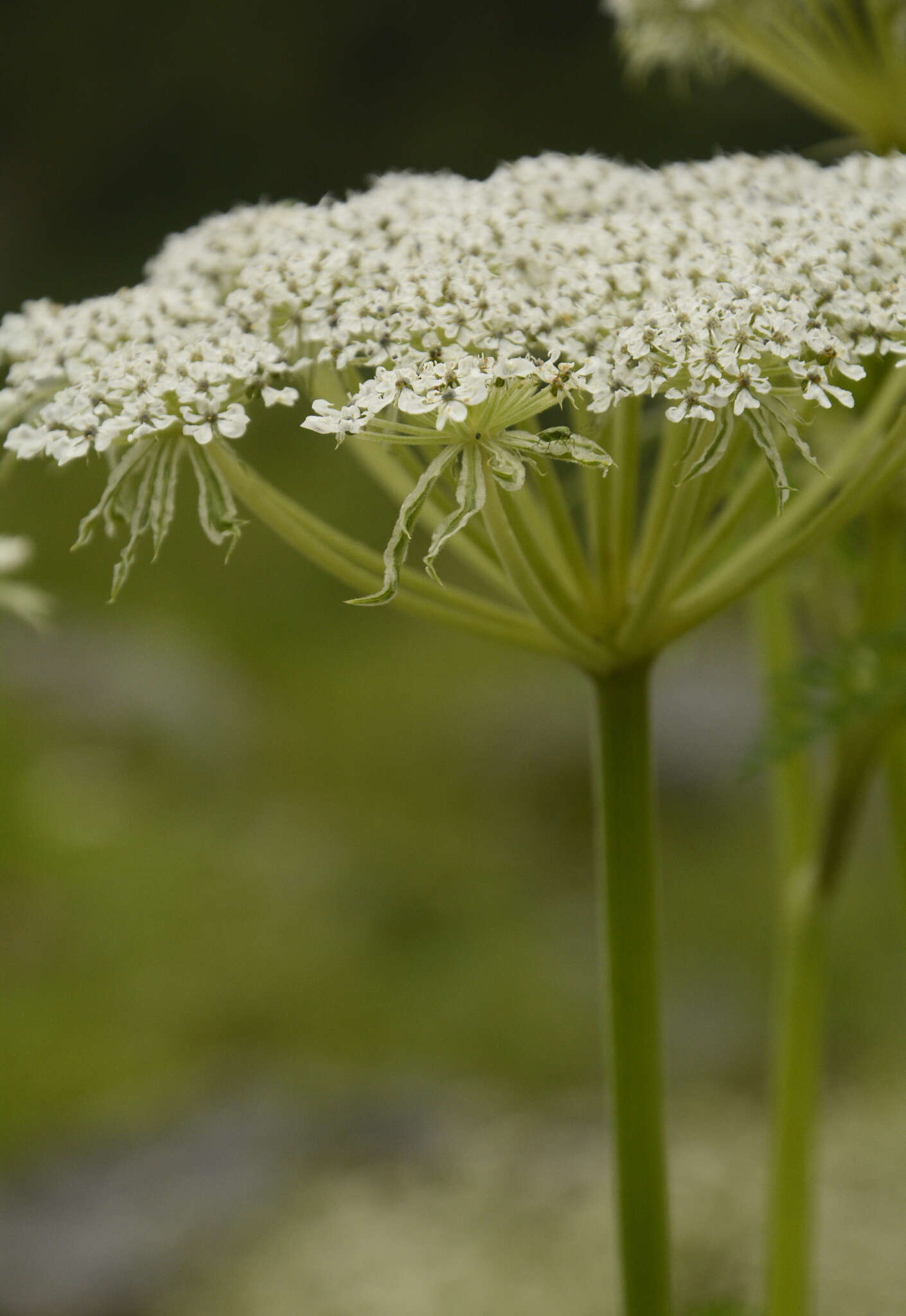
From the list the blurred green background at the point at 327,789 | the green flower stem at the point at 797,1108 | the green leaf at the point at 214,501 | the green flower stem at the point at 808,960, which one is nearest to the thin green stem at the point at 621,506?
the green leaf at the point at 214,501

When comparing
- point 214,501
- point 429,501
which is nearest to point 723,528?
point 429,501

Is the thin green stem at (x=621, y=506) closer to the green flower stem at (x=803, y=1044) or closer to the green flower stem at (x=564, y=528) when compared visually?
the green flower stem at (x=564, y=528)

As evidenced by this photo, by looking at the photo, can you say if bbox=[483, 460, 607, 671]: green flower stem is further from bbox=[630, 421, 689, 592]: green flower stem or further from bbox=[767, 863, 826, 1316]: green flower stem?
bbox=[767, 863, 826, 1316]: green flower stem

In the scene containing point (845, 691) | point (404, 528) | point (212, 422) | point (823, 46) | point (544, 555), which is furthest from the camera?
point (823, 46)

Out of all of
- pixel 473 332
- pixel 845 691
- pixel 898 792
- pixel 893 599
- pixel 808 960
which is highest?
pixel 473 332

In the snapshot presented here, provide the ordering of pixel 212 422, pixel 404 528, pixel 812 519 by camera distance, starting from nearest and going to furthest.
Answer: pixel 404 528
pixel 212 422
pixel 812 519

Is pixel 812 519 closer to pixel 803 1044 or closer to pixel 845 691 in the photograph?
pixel 845 691

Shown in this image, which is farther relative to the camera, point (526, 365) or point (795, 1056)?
point (795, 1056)

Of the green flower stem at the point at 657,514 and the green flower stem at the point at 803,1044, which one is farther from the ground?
the green flower stem at the point at 657,514
